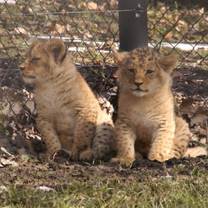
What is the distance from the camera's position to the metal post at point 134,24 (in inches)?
252

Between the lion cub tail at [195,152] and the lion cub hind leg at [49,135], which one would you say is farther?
the lion cub tail at [195,152]

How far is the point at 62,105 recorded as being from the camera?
6.03 meters

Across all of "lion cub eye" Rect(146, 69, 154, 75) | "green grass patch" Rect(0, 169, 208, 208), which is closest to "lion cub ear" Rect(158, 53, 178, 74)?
"lion cub eye" Rect(146, 69, 154, 75)

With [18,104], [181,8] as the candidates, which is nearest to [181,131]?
[18,104]

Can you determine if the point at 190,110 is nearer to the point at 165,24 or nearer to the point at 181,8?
the point at 165,24

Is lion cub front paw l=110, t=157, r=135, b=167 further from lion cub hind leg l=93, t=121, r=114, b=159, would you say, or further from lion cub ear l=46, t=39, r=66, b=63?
lion cub ear l=46, t=39, r=66, b=63

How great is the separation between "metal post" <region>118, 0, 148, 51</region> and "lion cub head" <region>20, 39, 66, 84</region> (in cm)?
78

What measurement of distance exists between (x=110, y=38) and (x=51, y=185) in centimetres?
459

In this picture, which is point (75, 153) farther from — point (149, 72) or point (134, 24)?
point (134, 24)

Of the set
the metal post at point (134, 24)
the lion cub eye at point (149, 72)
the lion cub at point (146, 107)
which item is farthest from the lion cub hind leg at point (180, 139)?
the metal post at point (134, 24)

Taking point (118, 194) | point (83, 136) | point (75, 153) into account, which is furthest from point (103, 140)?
point (118, 194)

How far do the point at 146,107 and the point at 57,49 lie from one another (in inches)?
37.9

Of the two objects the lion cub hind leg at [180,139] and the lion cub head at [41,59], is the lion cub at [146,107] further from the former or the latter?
the lion cub head at [41,59]

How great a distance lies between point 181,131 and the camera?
20.1 ft
